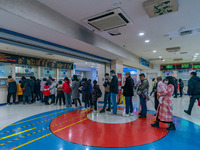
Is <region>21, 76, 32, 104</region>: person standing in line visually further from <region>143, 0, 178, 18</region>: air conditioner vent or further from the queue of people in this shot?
<region>143, 0, 178, 18</region>: air conditioner vent

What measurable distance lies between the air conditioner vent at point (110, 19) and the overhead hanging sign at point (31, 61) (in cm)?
547

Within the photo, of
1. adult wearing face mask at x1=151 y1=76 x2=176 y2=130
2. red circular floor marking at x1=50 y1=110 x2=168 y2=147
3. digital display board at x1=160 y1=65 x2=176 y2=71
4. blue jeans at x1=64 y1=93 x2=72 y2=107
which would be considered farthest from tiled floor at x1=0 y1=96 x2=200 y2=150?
digital display board at x1=160 y1=65 x2=176 y2=71

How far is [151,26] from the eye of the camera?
4102mm

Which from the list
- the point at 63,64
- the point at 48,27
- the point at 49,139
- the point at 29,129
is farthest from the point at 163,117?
the point at 63,64

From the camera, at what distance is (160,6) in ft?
9.18

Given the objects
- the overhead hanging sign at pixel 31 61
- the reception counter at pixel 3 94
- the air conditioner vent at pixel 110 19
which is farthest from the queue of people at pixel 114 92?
the air conditioner vent at pixel 110 19

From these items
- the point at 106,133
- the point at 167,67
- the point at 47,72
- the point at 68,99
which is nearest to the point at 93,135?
the point at 106,133

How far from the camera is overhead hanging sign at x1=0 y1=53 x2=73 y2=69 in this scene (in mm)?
6729

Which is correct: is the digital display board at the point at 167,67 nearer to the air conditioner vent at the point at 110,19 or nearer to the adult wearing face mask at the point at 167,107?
the adult wearing face mask at the point at 167,107

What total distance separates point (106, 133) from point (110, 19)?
9.35ft

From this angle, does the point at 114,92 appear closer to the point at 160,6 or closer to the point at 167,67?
the point at 160,6

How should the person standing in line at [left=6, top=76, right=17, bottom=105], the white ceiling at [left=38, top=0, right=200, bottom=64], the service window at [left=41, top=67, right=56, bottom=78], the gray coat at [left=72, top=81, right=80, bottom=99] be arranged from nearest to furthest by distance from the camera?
the white ceiling at [left=38, top=0, right=200, bottom=64] < the gray coat at [left=72, top=81, right=80, bottom=99] < the person standing in line at [left=6, top=76, right=17, bottom=105] < the service window at [left=41, top=67, right=56, bottom=78]

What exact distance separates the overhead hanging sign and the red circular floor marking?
16.6 feet

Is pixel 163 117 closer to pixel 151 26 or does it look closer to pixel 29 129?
pixel 151 26
